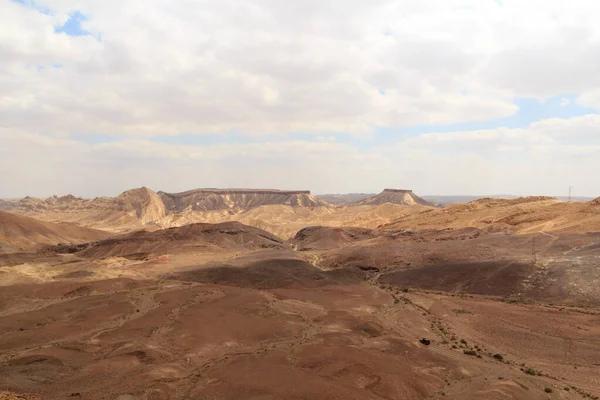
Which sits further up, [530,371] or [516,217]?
[516,217]

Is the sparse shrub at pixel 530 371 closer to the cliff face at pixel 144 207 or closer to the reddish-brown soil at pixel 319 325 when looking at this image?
the reddish-brown soil at pixel 319 325

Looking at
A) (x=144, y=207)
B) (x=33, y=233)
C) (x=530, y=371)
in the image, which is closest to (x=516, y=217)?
(x=530, y=371)

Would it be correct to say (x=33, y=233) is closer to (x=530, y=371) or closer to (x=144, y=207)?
(x=144, y=207)

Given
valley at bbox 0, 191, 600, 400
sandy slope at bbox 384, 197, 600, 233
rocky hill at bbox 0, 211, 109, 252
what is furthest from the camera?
rocky hill at bbox 0, 211, 109, 252

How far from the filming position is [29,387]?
23047 millimetres

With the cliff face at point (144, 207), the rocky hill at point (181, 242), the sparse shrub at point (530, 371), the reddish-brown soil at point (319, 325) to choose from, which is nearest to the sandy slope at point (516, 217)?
the reddish-brown soil at point (319, 325)

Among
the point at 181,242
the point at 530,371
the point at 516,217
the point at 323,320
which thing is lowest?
the point at 323,320

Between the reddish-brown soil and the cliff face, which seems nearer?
the reddish-brown soil

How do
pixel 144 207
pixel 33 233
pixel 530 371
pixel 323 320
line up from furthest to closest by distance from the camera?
pixel 144 207 < pixel 33 233 < pixel 323 320 < pixel 530 371

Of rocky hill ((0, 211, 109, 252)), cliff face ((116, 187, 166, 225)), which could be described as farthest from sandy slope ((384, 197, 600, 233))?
cliff face ((116, 187, 166, 225))

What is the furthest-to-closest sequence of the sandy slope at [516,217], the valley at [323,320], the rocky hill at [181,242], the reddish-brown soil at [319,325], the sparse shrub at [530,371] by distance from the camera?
the rocky hill at [181,242]
the sandy slope at [516,217]
the sparse shrub at [530,371]
the valley at [323,320]
the reddish-brown soil at [319,325]

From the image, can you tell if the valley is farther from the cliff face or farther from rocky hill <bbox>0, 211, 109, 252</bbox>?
the cliff face

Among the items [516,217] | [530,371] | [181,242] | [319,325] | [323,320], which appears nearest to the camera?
[530,371]

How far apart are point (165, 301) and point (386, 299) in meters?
25.2
